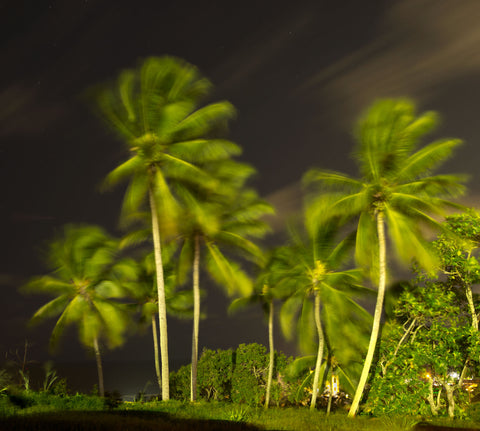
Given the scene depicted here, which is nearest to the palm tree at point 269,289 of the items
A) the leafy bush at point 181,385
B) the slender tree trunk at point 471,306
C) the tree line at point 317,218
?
the tree line at point 317,218

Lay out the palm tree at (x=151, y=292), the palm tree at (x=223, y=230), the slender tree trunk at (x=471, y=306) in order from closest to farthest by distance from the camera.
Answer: the slender tree trunk at (x=471, y=306), the palm tree at (x=223, y=230), the palm tree at (x=151, y=292)

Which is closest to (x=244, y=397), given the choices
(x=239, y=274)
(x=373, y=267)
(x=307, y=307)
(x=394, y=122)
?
(x=307, y=307)

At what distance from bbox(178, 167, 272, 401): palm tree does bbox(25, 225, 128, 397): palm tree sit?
19.9 feet

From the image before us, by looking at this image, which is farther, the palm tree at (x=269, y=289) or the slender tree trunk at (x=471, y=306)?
the palm tree at (x=269, y=289)

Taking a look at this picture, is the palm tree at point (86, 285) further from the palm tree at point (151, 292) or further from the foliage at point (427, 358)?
the foliage at point (427, 358)

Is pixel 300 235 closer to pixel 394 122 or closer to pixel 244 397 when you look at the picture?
pixel 394 122

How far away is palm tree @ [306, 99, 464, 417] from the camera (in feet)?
54.5

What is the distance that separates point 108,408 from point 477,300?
15.1 metres

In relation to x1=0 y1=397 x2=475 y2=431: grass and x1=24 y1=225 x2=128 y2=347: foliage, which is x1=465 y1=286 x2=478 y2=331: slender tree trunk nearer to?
x1=0 y1=397 x2=475 y2=431: grass

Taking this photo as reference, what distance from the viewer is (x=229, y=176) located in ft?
70.1

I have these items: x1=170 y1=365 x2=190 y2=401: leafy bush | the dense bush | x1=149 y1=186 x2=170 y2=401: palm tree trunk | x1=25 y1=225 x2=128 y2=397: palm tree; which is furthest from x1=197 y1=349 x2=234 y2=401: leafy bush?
x1=149 y1=186 x2=170 y2=401: palm tree trunk

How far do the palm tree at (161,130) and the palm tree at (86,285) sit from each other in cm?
883

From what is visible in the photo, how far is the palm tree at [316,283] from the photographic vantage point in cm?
2170

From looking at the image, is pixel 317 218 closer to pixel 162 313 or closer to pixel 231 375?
pixel 162 313
